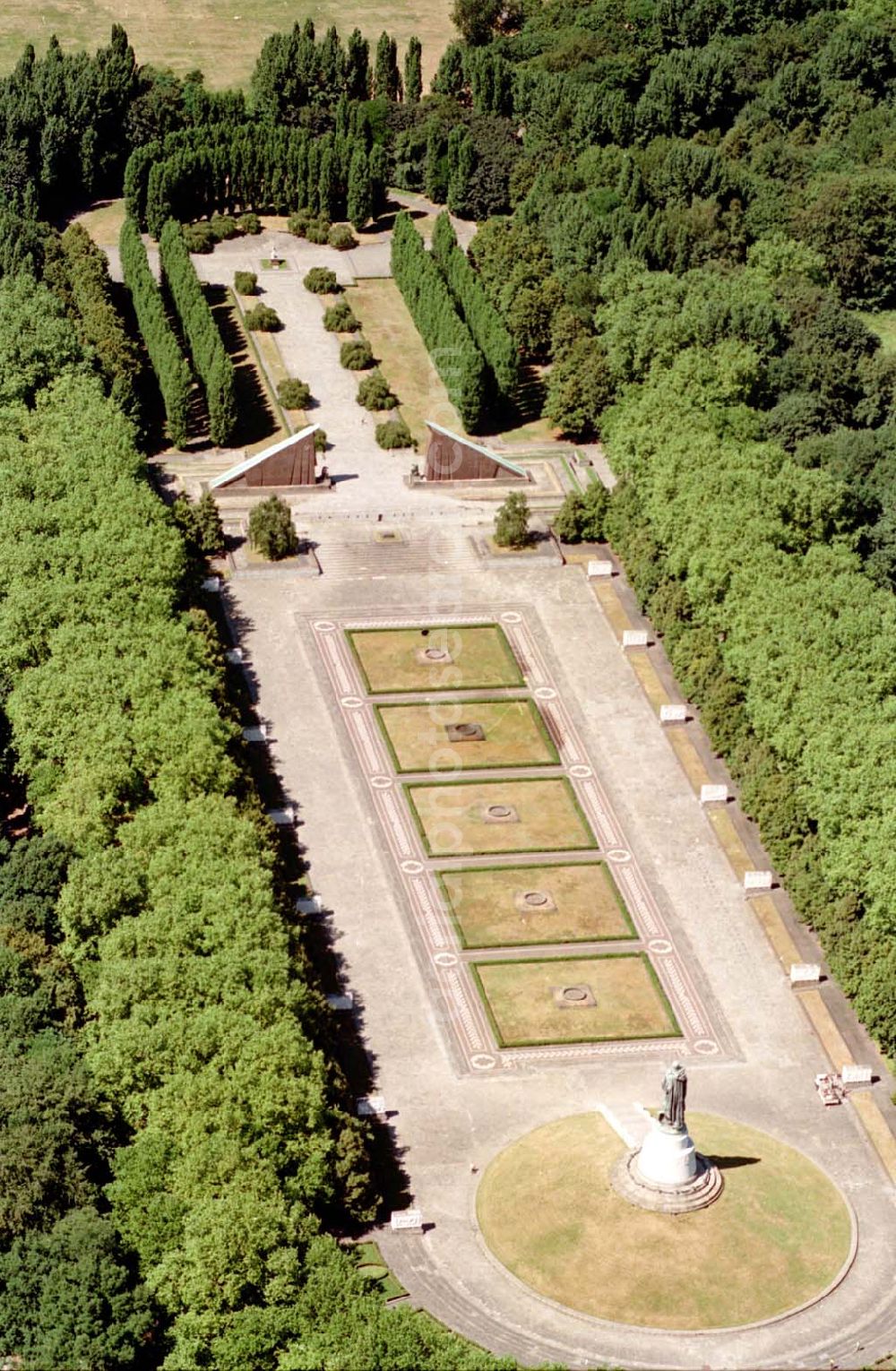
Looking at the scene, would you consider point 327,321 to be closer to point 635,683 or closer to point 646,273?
point 646,273

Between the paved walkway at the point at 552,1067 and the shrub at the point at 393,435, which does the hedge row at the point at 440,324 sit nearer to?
the shrub at the point at 393,435

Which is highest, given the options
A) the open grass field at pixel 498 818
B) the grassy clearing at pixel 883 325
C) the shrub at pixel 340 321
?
the grassy clearing at pixel 883 325

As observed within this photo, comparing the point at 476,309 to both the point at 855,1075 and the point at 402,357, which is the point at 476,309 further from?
the point at 855,1075

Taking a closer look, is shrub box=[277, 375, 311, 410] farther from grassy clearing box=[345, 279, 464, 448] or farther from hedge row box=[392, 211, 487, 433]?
hedge row box=[392, 211, 487, 433]

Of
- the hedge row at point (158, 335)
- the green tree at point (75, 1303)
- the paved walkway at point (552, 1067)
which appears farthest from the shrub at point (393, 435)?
the green tree at point (75, 1303)

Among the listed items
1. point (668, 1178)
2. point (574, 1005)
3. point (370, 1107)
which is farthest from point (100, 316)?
point (668, 1178)

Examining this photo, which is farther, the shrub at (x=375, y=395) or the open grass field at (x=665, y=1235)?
the shrub at (x=375, y=395)
